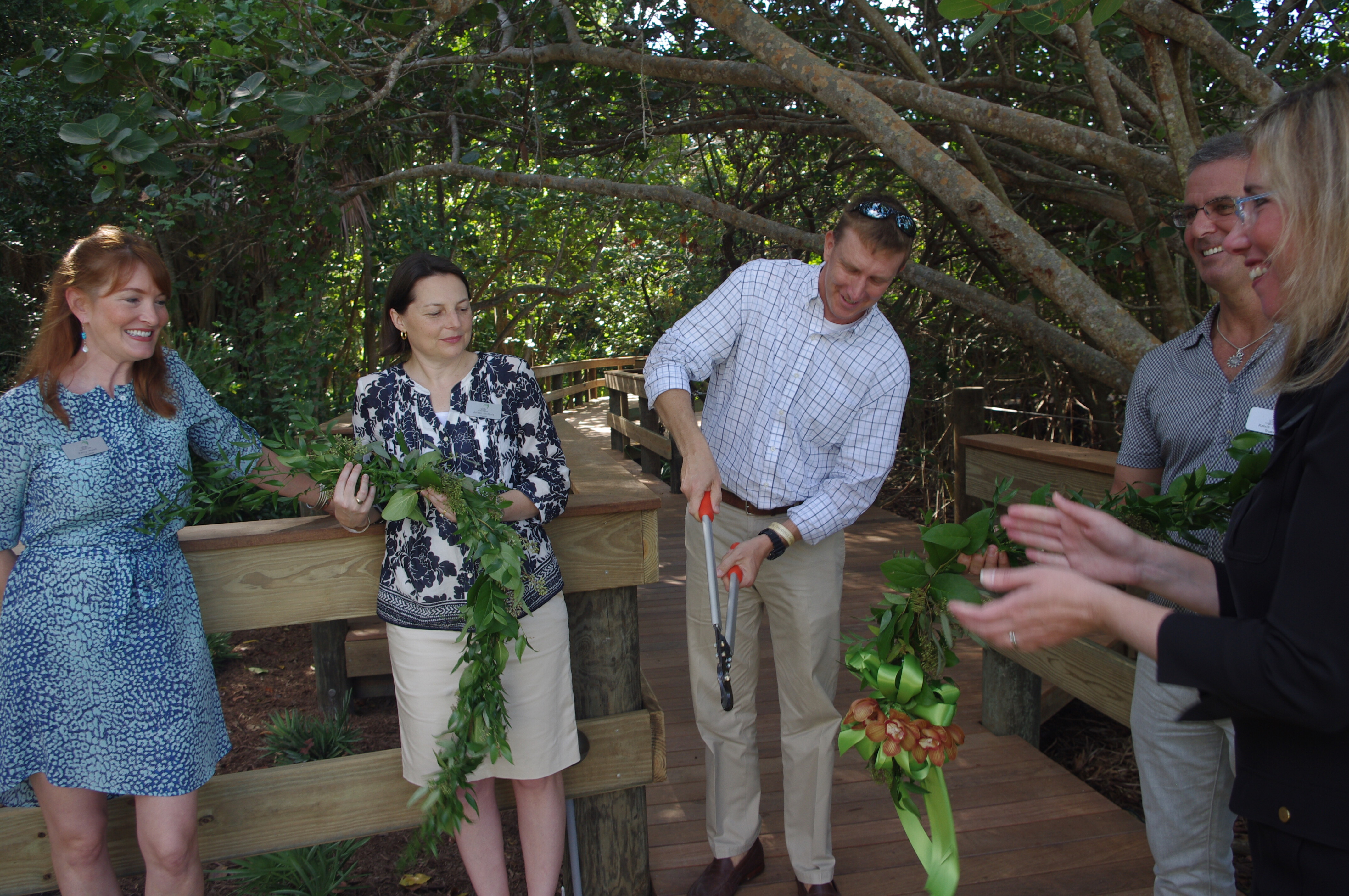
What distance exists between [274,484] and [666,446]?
5118 mm

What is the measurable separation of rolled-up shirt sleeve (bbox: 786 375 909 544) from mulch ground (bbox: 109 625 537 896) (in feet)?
4.39

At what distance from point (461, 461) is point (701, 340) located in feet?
2.27

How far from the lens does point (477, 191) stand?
7.38 m

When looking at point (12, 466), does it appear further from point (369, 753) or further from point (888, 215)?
point (888, 215)

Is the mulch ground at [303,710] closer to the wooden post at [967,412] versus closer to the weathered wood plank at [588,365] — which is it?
the wooden post at [967,412]

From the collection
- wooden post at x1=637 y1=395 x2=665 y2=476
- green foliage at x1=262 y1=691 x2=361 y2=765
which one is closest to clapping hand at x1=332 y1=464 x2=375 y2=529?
green foliage at x1=262 y1=691 x2=361 y2=765

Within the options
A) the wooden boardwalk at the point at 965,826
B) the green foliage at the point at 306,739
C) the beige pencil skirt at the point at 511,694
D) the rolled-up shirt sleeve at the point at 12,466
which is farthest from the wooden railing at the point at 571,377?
the rolled-up shirt sleeve at the point at 12,466

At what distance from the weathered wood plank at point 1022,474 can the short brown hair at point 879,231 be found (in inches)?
26.8

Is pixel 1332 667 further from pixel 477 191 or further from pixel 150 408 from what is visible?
pixel 477 191

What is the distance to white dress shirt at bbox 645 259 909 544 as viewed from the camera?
224 cm

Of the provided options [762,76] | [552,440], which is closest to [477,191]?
[762,76]

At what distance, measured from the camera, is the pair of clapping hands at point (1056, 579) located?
1.06 metres

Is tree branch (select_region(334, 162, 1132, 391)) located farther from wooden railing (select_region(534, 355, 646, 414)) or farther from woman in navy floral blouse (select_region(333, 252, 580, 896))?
wooden railing (select_region(534, 355, 646, 414))

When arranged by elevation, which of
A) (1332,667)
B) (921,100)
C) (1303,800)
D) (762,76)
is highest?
(762,76)
